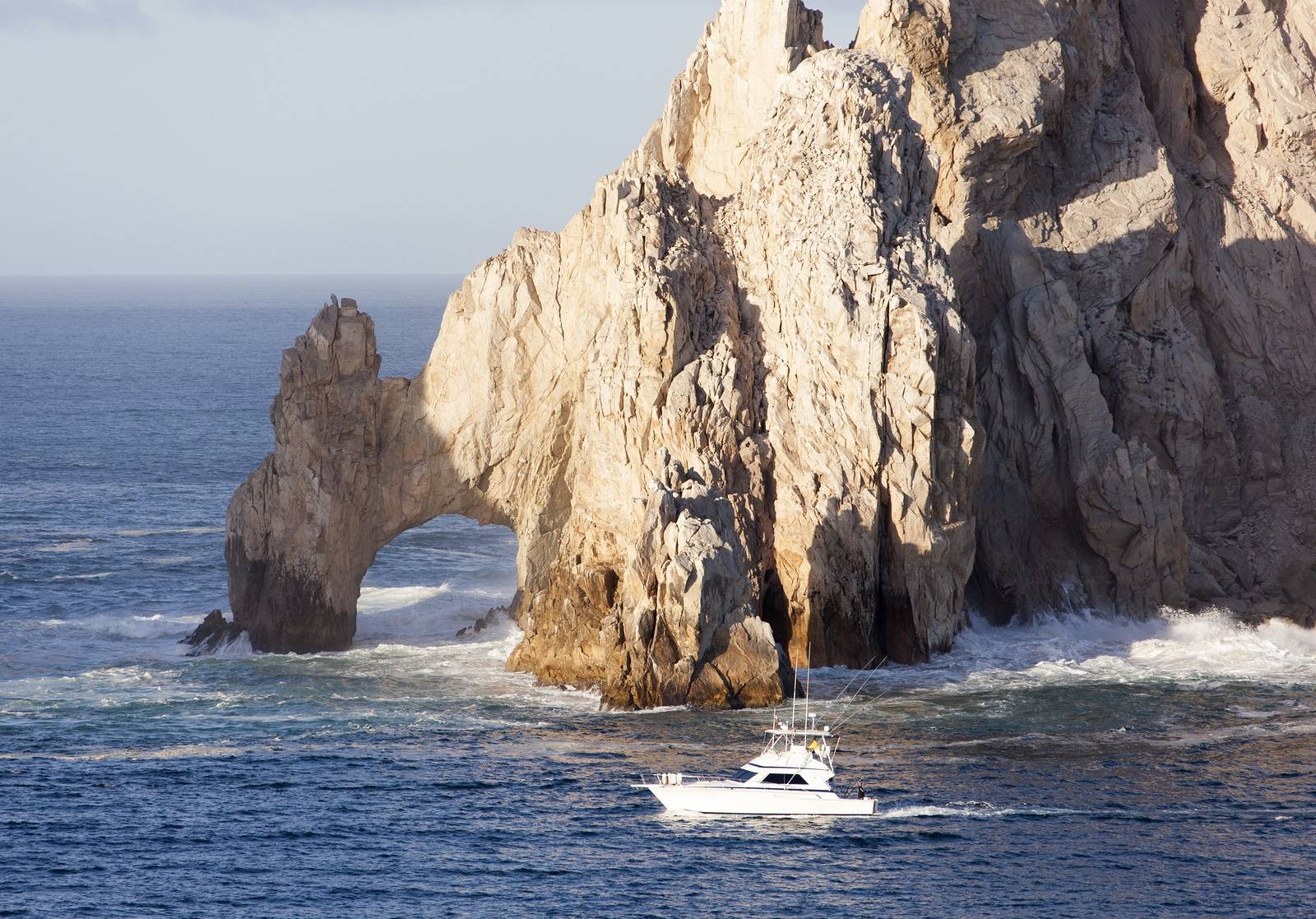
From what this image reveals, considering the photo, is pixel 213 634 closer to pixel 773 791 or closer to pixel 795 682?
pixel 795 682

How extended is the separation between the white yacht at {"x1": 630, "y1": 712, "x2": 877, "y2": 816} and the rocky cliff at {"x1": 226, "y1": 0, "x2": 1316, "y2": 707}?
908cm

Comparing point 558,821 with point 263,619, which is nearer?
point 558,821

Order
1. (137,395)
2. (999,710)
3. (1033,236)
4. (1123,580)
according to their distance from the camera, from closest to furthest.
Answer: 1. (999,710)
2. (1123,580)
3. (1033,236)
4. (137,395)

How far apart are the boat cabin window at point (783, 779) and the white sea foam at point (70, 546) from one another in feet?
164

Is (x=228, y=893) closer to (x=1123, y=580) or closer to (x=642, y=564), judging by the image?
(x=642, y=564)


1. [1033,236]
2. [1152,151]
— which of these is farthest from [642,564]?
[1152,151]

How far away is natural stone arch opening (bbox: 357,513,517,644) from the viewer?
7400 cm

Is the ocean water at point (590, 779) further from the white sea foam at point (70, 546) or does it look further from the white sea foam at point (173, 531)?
the white sea foam at point (173, 531)

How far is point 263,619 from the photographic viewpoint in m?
69.7

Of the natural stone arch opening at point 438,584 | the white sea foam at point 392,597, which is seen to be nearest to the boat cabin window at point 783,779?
the natural stone arch opening at point 438,584

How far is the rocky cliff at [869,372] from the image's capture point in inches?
2520

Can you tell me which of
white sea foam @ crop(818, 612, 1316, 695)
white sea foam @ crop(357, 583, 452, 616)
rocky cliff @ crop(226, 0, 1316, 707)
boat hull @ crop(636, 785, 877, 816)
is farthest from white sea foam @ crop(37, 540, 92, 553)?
boat hull @ crop(636, 785, 877, 816)

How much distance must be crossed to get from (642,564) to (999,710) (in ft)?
41.8

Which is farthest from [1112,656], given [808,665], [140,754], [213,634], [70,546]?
[70,546]
